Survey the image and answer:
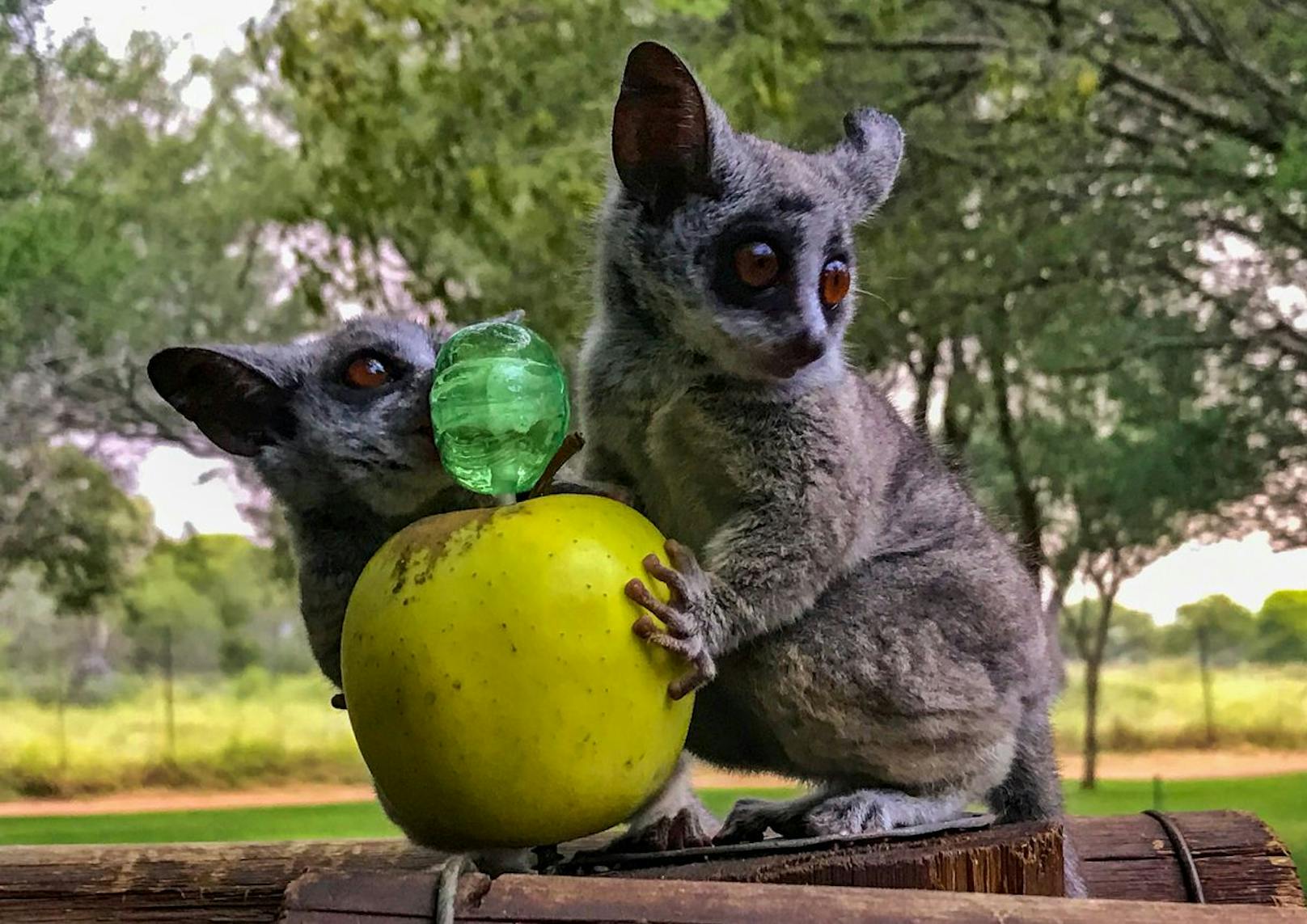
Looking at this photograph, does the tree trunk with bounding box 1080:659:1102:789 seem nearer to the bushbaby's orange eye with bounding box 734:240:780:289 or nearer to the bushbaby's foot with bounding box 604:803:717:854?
the bushbaby's foot with bounding box 604:803:717:854

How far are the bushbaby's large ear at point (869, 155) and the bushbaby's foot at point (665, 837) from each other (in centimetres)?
70

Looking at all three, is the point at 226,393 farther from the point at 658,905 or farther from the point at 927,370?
the point at 927,370

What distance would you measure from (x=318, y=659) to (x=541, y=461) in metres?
0.41

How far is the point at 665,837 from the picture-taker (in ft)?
3.97

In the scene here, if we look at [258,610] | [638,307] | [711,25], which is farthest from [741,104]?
[258,610]

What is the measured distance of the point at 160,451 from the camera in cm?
313

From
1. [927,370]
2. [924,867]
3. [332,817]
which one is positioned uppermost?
[927,370]

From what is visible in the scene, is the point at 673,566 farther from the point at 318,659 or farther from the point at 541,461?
the point at 318,659

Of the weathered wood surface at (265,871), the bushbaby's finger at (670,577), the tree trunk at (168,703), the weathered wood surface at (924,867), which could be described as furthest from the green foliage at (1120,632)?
the tree trunk at (168,703)

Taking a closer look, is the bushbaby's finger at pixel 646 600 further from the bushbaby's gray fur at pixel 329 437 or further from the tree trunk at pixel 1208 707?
the tree trunk at pixel 1208 707

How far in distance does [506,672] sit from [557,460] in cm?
36

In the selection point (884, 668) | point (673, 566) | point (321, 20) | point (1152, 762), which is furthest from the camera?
point (1152, 762)

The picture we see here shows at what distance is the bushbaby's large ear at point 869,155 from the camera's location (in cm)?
130

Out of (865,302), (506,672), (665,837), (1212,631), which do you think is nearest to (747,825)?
(665,837)
